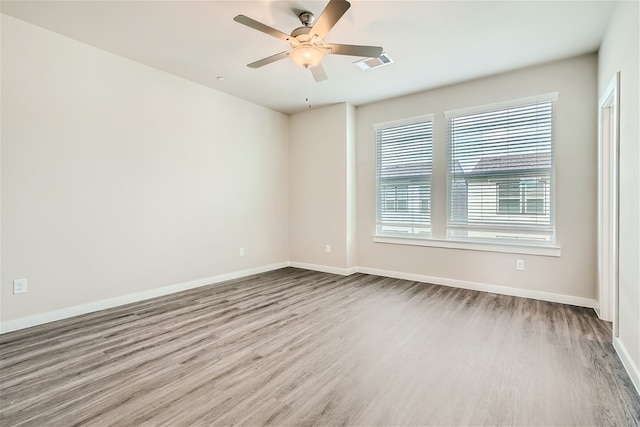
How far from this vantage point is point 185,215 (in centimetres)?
423

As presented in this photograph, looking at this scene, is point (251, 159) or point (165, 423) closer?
point (165, 423)

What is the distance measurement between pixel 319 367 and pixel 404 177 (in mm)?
3374

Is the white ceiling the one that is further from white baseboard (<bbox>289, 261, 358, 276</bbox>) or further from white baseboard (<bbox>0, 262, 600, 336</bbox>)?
white baseboard (<bbox>289, 261, 358, 276</bbox>)

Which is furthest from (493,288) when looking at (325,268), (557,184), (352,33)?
(352,33)

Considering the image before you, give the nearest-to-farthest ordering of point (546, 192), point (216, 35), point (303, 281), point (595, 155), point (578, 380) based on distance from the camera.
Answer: point (578, 380), point (216, 35), point (595, 155), point (546, 192), point (303, 281)

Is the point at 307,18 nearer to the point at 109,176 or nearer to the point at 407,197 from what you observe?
the point at 109,176

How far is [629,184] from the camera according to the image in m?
2.12

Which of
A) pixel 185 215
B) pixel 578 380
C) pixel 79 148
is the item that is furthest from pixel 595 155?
pixel 79 148

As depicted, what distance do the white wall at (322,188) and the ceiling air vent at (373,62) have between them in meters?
1.38

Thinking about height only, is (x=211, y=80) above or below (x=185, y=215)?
above

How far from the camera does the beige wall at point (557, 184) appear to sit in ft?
11.4

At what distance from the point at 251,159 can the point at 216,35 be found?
2.26 metres

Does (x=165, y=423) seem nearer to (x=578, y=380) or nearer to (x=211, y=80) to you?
(x=578, y=380)

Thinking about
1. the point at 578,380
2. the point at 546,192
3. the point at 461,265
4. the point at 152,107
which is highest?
the point at 152,107
